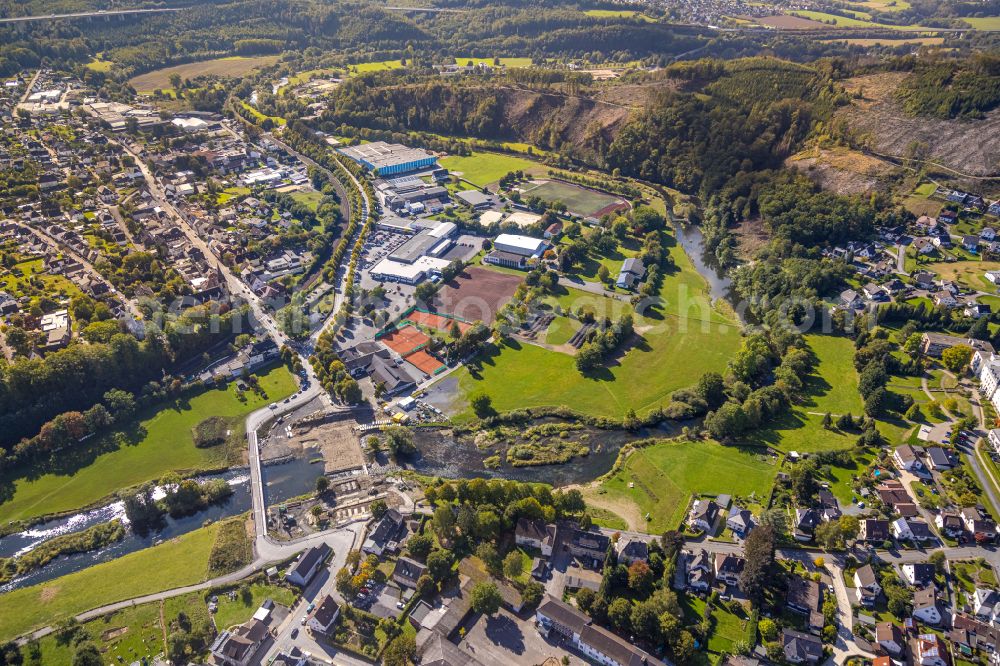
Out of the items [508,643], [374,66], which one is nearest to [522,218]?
[508,643]

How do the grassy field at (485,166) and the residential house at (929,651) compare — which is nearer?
the residential house at (929,651)

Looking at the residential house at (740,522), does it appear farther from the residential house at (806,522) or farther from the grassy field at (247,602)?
the grassy field at (247,602)

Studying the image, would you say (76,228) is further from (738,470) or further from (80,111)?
(738,470)

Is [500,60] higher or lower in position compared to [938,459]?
higher

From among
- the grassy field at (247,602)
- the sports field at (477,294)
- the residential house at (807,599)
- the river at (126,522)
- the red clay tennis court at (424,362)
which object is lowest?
the river at (126,522)

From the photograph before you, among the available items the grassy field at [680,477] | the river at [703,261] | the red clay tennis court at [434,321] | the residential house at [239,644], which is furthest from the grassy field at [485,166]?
the residential house at [239,644]

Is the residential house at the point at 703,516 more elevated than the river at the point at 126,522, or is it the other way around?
the residential house at the point at 703,516

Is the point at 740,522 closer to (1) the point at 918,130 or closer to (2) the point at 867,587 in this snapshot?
(2) the point at 867,587
